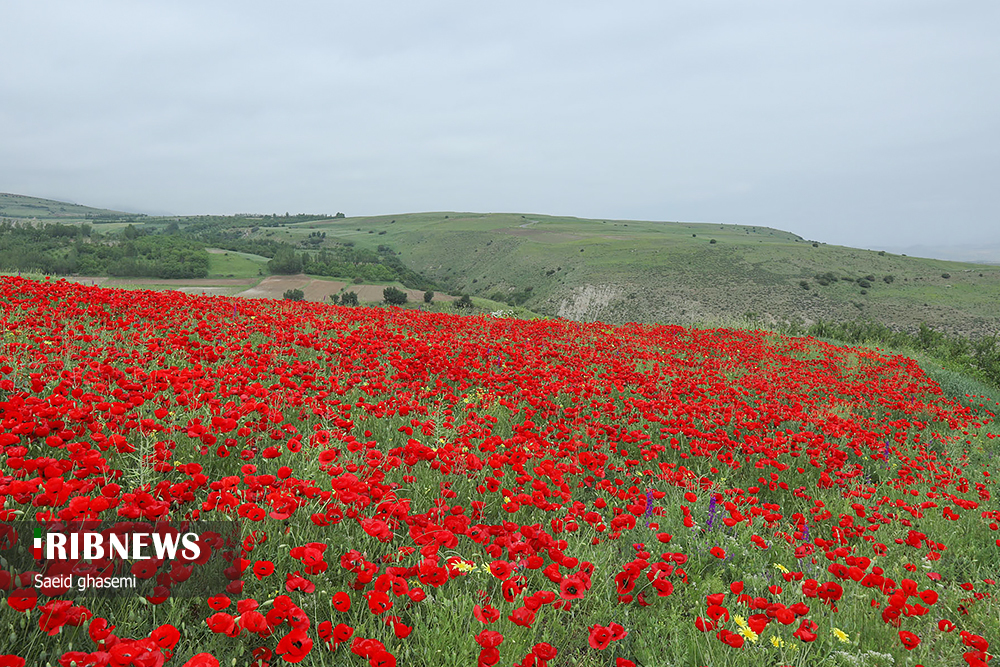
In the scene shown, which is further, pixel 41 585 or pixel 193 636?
pixel 193 636

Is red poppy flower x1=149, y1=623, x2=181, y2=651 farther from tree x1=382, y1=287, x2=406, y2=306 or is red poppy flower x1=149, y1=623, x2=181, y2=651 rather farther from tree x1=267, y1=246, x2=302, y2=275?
tree x1=267, y1=246, x2=302, y2=275

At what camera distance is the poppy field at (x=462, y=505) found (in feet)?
7.00

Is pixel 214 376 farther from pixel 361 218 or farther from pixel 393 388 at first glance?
pixel 361 218

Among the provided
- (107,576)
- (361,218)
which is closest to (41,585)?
(107,576)

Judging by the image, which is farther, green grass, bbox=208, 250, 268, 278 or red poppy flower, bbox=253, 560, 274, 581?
green grass, bbox=208, 250, 268, 278

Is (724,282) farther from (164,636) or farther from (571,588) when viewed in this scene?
(164,636)

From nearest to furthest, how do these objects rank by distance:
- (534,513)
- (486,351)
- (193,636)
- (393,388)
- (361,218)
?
(193,636) < (534,513) < (393,388) < (486,351) < (361,218)

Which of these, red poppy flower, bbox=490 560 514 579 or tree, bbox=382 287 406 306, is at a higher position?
red poppy flower, bbox=490 560 514 579

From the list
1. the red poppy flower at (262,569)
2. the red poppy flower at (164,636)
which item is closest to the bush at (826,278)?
the red poppy flower at (262,569)

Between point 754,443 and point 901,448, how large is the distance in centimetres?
318

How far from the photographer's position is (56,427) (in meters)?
2.85

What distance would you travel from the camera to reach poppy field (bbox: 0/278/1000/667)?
2.13m

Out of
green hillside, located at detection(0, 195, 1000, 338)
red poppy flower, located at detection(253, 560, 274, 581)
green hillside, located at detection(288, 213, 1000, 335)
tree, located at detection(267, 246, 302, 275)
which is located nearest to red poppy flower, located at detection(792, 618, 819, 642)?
red poppy flower, located at detection(253, 560, 274, 581)

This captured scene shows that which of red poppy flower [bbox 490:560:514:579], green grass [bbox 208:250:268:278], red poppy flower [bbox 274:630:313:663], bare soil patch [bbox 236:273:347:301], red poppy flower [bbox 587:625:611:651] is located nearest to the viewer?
red poppy flower [bbox 274:630:313:663]
